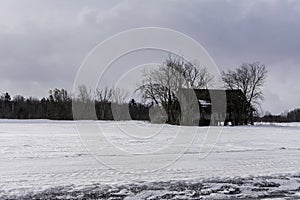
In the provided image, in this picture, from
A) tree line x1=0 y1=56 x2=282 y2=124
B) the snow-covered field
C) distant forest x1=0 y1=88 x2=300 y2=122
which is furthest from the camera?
distant forest x1=0 y1=88 x2=300 y2=122

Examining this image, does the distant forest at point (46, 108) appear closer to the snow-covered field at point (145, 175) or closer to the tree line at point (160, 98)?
the tree line at point (160, 98)

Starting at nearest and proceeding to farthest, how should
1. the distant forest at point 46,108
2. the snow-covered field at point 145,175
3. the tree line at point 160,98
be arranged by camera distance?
the snow-covered field at point 145,175, the tree line at point 160,98, the distant forest at point 46,108

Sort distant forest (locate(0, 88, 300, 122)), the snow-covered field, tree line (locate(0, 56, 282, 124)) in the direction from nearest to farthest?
the snow-covered field
tree line (locate(0, 56, 282, 124))
distant forest (locate(0, 88, 300, 122))

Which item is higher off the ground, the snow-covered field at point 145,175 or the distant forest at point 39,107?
the distant forest at point 39,107

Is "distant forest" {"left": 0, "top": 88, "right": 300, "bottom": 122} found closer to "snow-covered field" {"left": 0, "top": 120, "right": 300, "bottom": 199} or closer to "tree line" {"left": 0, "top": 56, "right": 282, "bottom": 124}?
"tree line" {"left": 0, "top": 56, "right": 282, "bottom": 124}

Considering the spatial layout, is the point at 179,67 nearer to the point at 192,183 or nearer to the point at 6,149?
the point at 6,149

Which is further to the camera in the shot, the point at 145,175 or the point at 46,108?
the point at 46,108

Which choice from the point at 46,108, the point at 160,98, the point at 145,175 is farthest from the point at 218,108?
the point at 145,175

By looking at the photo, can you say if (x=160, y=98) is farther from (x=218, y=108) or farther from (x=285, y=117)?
(x=285, y=117)

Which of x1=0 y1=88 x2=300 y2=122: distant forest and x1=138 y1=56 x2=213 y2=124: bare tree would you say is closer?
x1=138 y1=56 x2=213 y2=124: bare tree

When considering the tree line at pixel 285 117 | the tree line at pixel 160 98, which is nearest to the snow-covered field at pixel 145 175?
the tree line at pixel 160 98

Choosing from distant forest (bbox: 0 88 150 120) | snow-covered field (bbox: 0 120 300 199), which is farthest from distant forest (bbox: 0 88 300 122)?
snow-covered field (bbox: 0 120 300 199)

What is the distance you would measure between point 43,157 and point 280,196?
31.6 ft

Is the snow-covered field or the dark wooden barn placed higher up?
the dark wooden barn
